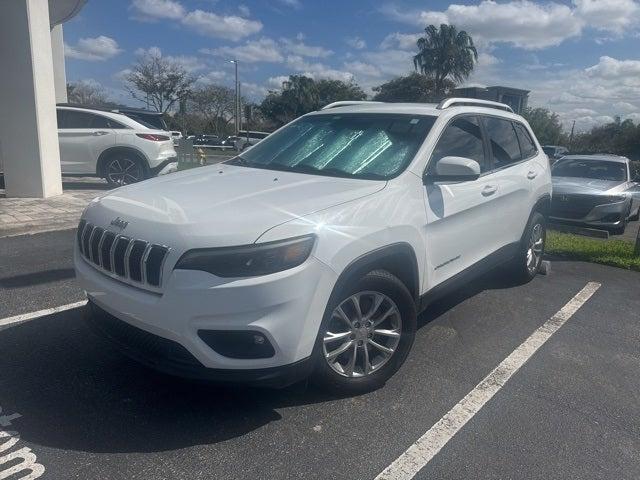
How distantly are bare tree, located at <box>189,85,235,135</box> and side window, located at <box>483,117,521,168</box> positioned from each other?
48.2 meters

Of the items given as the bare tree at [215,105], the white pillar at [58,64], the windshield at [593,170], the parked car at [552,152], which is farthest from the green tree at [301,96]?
the windshield at [593,170]

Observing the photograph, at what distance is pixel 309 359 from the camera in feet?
8.84

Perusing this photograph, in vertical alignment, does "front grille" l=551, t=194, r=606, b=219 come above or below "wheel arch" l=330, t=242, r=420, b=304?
below

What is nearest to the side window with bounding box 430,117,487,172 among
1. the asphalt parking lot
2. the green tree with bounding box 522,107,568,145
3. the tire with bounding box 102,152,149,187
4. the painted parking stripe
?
the asphalt parking lot

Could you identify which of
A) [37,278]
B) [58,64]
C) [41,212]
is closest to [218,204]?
[37,278]

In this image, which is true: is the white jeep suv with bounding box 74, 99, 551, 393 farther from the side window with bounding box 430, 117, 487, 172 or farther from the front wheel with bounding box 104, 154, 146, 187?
the front wheel with bounding box 104, 154, 146, 187

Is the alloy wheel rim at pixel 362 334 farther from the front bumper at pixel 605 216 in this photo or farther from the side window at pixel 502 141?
the front bumper at pixel 605 216

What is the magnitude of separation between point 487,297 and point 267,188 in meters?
2.87

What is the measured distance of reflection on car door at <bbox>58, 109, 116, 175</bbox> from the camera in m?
10.9

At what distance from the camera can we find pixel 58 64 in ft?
48.4

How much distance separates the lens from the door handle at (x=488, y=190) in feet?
13.6

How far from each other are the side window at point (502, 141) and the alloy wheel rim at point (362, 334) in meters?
2.04

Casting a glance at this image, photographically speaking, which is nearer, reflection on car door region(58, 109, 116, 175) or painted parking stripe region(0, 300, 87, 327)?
painted parking stripe region(0, 300, 87, 327)

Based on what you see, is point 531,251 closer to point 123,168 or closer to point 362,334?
point 362,334
